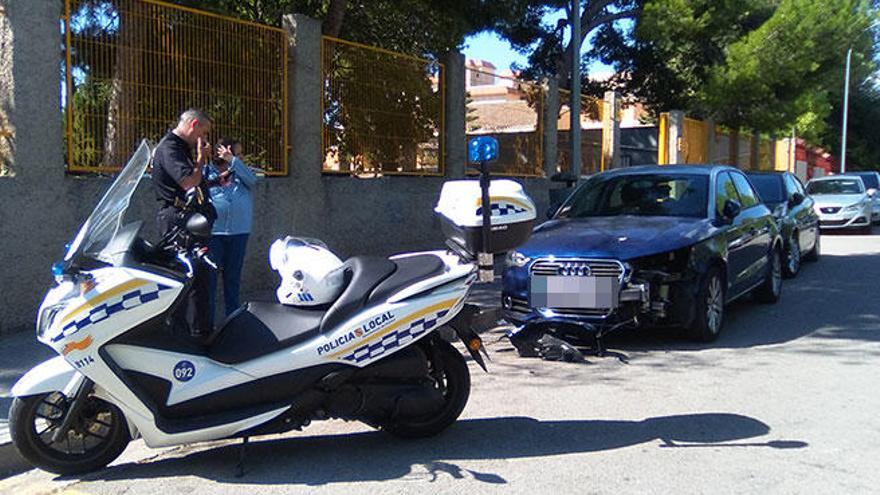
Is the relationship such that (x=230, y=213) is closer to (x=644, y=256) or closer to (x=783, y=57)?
(x=644, y=256)

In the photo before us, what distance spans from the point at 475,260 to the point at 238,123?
5402 mm

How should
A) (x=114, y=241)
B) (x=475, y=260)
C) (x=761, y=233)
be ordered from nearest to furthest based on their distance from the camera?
(x=114, y=241)
(x=475, y=260)
(x=761, y=233)

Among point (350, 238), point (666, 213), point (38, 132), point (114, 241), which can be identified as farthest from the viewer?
point (350, 238)

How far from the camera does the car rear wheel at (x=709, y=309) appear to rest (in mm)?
7016

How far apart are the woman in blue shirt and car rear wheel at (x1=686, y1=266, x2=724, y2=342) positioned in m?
3.94

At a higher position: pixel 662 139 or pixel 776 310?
pixel 662 139

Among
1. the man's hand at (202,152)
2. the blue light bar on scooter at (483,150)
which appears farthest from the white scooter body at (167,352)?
the man's hand at (202,152)

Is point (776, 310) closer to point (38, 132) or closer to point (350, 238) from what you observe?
point (350, 238)

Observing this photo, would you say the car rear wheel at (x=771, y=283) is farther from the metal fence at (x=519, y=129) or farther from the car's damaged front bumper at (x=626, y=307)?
the metal fence at (x=519, y=129)

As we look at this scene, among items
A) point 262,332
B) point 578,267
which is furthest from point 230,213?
point 578,267

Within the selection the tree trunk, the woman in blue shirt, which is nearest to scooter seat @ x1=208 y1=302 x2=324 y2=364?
the woman in blue shirt

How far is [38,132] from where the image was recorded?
7211 millimetres

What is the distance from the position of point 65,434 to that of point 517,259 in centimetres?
400

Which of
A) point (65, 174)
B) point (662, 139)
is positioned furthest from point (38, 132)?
point (662, 139)
